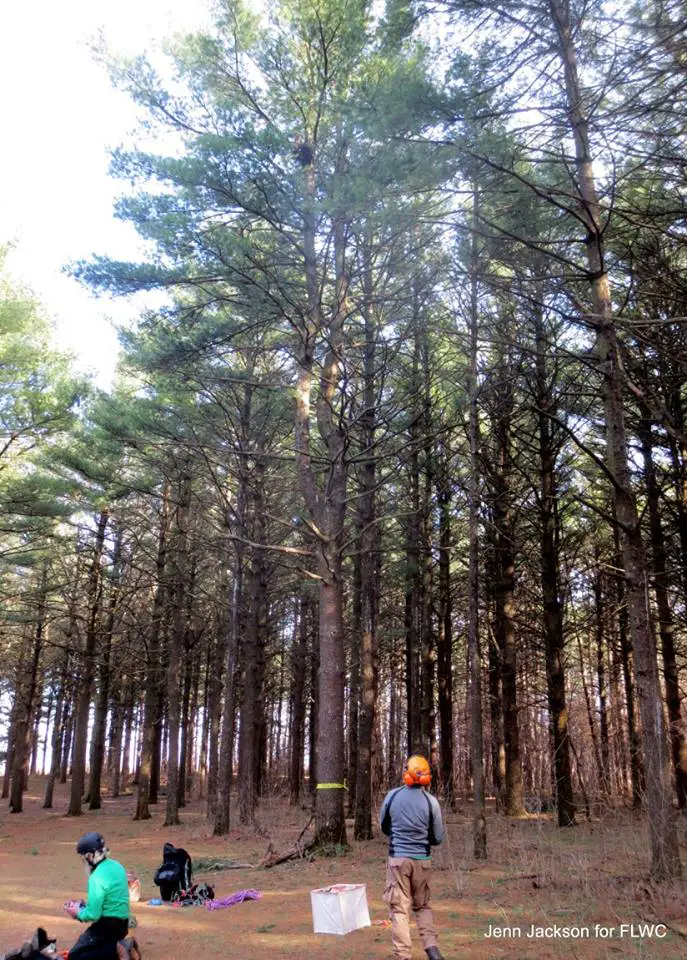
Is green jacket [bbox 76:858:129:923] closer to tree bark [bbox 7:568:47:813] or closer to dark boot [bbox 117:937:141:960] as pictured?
dark boot [bbox 117:937:141:960]

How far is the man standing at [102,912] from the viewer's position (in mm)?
5312

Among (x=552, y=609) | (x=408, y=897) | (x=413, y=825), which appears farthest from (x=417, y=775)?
(x=552, y=609)

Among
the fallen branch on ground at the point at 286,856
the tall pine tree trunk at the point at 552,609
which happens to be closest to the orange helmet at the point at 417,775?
the fallen branch on ground at the point at 286,856

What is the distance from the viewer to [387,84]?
8180 mm

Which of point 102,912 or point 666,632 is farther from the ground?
point 666,632

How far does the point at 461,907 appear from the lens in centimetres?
695

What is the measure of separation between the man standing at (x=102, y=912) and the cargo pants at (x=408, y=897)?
204 cm

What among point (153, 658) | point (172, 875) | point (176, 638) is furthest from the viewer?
point (153, 658)

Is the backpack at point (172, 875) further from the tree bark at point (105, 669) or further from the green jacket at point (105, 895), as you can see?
the tree bark at point (105, 669)

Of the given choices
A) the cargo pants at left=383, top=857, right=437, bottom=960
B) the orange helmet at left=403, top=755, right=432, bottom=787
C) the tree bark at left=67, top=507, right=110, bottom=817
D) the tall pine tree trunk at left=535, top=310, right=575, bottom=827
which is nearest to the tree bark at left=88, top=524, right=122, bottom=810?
the tree bark at left=67, top=507, right=110, bottom=817

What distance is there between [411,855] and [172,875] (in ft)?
15.3

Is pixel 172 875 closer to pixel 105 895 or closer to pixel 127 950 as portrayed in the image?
pixel 127 950

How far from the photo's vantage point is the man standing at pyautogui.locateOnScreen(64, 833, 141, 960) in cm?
531

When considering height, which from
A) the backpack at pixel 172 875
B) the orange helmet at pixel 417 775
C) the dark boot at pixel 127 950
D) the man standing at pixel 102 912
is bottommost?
the backpack at pixel 172 875
